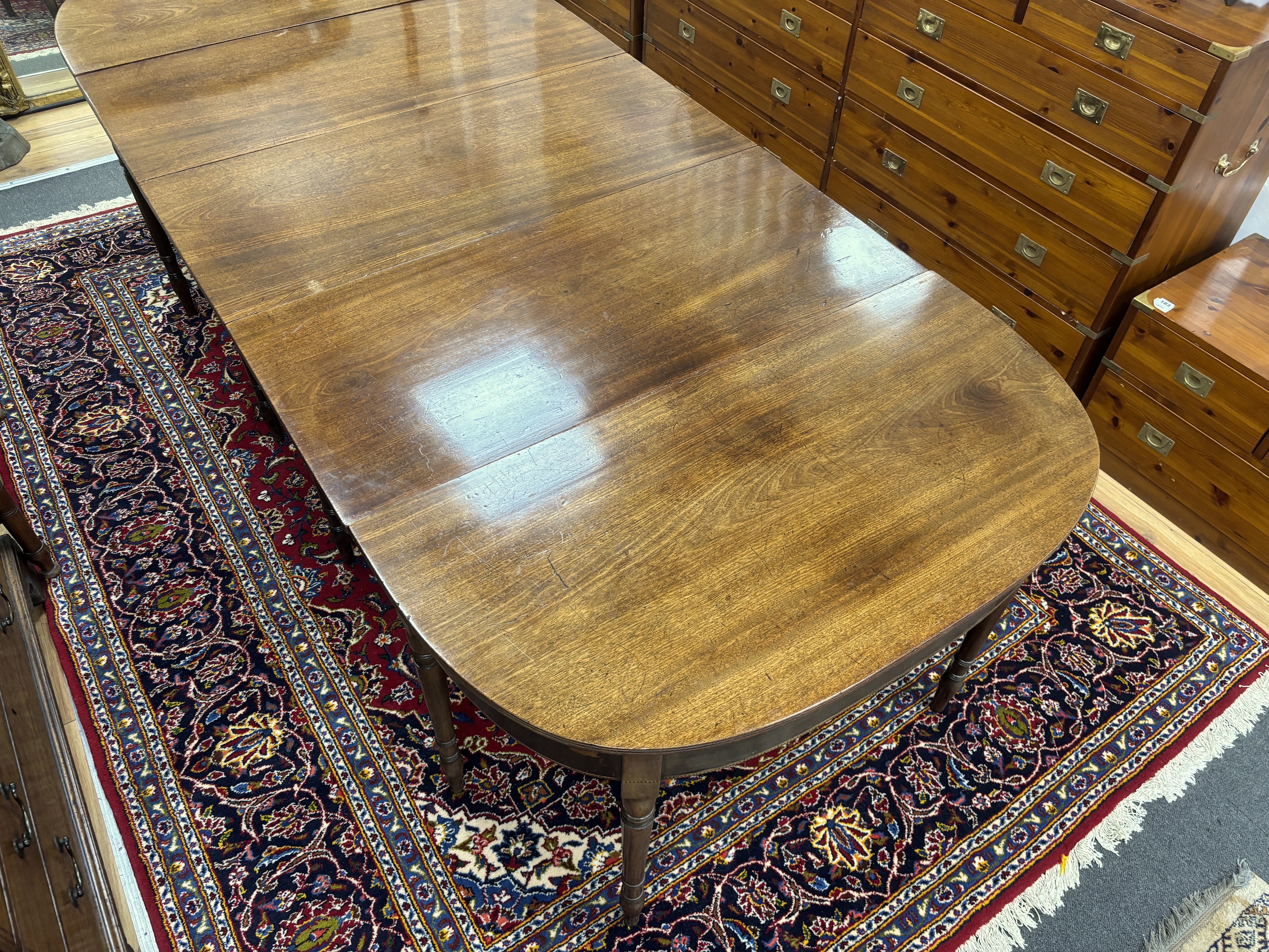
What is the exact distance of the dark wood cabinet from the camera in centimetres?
117

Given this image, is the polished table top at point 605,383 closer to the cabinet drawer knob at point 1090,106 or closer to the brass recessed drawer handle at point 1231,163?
the cabinet drawer knob at point 1090,106

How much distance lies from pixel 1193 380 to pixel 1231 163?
20.2 inches

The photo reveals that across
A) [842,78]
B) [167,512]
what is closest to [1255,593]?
Answer: [842,78]

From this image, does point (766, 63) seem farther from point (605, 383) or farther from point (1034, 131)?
point (605, 383)

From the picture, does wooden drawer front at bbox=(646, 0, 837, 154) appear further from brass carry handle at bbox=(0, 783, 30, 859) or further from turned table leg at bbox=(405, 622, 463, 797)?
brass carry handle at bbox=(0, 783, 30, 859)

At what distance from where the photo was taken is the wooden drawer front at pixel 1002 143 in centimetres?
207

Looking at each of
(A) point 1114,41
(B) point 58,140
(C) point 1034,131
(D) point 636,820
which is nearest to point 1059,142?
(C) point 1034,131

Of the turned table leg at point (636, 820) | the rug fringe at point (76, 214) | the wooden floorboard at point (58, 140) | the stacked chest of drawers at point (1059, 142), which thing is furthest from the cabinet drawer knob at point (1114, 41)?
the wooden floorboard at point (58, 140)

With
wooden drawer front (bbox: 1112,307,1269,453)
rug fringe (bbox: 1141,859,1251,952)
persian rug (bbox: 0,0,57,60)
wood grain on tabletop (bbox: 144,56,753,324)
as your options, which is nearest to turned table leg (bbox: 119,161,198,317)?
wood grain on tabletop (bbox: 144,56,753,324)

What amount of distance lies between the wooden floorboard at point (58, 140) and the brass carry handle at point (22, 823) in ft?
8.60

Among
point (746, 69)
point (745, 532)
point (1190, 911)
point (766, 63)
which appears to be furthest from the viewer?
point (746, 69)

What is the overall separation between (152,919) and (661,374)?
1.26 m

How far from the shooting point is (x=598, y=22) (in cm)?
366

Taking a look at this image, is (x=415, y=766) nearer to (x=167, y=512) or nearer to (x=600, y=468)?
(x=600, y=468)
